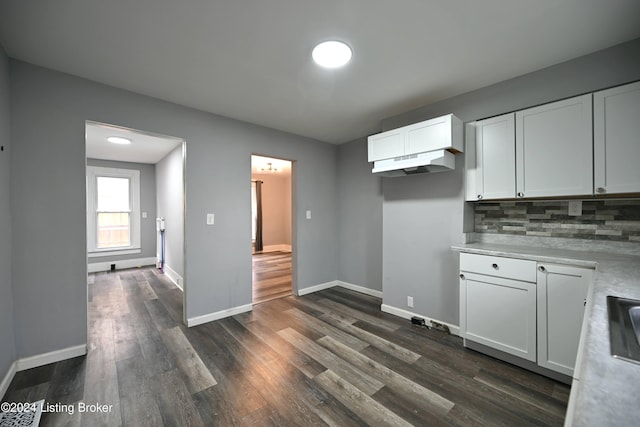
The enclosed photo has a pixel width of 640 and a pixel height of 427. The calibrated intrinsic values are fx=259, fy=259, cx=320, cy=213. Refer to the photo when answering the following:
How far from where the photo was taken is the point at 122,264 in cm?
584

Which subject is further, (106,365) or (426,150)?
(426,150)

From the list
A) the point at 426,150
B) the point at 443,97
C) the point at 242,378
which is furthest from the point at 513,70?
the point at 242,378

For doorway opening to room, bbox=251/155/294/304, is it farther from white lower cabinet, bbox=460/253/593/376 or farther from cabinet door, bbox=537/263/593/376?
cabinet door, bbox=537/263/593/376

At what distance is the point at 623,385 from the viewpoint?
551 millimetres

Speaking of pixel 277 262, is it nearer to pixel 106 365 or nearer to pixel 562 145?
pixel 106 365

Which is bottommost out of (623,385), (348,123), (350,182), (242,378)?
(242,378)

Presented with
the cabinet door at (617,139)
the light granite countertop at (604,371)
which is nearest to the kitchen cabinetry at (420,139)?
the cabinet door at (617,139)

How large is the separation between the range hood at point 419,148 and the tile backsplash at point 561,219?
681 mm

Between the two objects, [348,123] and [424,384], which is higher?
[348,123]

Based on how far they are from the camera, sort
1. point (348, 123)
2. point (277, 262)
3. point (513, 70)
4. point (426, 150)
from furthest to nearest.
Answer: point (277, 262), point (348, 123), point (426, 150), point (513, 70)

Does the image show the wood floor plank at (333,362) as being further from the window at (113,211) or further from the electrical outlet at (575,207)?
the window at (113,211)

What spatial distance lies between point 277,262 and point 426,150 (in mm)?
4978

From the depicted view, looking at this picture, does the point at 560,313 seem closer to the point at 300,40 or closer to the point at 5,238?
the point at 300,40

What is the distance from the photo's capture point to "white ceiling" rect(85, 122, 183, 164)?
380 cm
